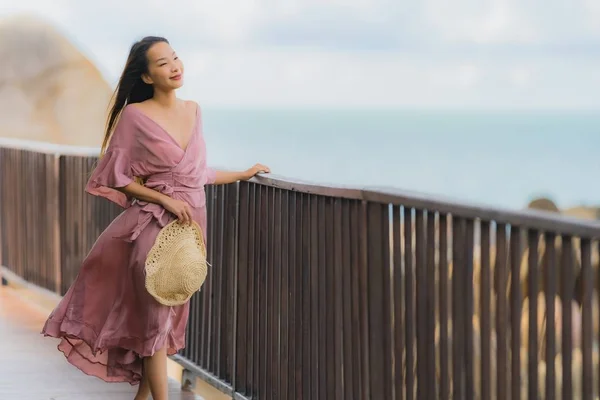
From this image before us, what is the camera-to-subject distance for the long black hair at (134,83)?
5.05 meters

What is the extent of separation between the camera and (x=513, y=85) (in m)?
72.8

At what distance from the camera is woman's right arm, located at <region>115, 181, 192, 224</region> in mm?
4961

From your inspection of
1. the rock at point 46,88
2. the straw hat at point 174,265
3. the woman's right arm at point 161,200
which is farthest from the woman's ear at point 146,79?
the rock at point 46,88

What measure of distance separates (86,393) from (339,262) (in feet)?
6.23

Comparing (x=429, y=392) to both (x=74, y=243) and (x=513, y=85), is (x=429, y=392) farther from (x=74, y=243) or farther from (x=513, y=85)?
(x=513, y=85)

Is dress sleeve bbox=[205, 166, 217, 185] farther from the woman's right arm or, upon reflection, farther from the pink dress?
the woman's right arm

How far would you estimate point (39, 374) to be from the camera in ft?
21.5

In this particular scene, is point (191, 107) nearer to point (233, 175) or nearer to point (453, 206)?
point (233, 175)

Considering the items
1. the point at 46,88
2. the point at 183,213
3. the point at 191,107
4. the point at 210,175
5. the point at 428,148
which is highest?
the point at 428,148

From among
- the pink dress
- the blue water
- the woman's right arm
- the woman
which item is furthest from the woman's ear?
the blue water

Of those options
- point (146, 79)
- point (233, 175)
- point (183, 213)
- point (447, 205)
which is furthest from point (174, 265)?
point (447, 205)

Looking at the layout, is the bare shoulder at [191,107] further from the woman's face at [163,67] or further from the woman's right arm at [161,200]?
the woman's right arm at [161,200]

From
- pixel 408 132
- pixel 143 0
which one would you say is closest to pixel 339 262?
pixel 143 0

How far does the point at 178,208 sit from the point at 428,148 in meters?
75.1
